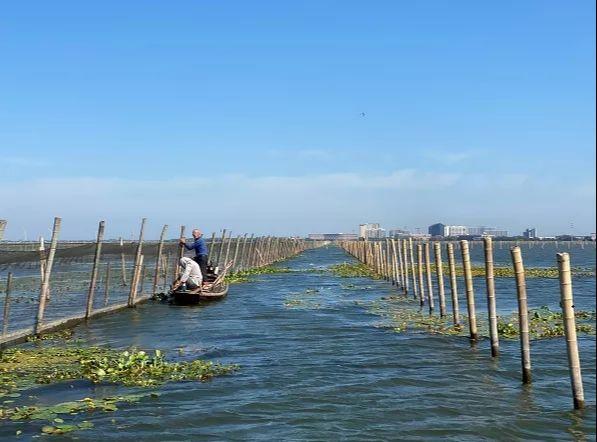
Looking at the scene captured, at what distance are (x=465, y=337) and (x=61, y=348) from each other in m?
8.52

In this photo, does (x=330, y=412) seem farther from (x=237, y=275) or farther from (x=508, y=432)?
(x=237, y=275)

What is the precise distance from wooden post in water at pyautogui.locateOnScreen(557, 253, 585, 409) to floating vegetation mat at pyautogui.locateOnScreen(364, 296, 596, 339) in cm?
486

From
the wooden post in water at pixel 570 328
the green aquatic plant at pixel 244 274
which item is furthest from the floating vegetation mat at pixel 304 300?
the wooden post in water at pixel 570 328

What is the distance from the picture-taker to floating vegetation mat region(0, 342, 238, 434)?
26.3 feet

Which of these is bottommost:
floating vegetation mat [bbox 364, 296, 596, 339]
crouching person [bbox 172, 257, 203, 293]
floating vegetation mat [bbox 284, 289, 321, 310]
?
floating vegetation mat [bbox 364, 296, 596, 339]

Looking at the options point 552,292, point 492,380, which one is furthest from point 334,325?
point 552,292

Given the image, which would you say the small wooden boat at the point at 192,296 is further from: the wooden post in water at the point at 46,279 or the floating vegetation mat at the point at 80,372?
the floating vegetation mat at the point at 80,372

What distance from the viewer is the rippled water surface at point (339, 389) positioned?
750 cm

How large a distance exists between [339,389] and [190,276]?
11.8m

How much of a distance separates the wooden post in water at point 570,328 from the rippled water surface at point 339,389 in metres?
0.26

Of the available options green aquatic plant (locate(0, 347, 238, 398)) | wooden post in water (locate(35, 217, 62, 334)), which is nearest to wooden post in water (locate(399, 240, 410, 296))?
wooden post in water (locate(35, 217, 62, 334))

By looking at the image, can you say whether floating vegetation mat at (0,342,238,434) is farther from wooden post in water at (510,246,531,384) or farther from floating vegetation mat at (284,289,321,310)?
floating vegetation mat at (284,289,321,310)

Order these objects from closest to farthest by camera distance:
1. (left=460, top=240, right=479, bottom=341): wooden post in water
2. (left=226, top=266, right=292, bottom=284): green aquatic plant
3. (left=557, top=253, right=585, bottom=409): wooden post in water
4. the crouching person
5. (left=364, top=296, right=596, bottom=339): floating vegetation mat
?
(left=557, top=253, right=585, bottom=409): wooden post in water < (left=460, top=240, right=479, bottom=341): wooden post in water < (left=364, top=296, right=596, bottom=339): floating vegetation mat < the crouching person < (left=226, top=266, right=292, bottom=284): green aquatic plant

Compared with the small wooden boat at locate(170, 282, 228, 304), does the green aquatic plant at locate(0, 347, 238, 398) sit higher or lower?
lower
